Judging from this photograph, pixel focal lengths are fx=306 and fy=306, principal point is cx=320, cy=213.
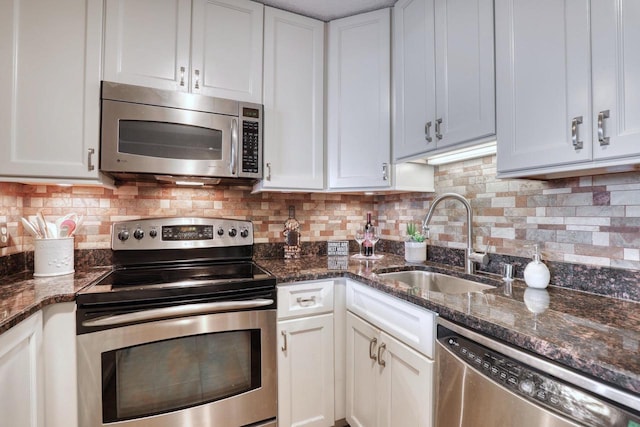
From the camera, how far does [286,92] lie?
6.18 ft

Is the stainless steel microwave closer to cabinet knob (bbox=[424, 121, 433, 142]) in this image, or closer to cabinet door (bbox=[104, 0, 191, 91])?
cabinet door (bbox=[104, 0, 191, 91])

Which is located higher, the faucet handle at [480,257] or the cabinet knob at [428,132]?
the cabinet knob at [428,132]

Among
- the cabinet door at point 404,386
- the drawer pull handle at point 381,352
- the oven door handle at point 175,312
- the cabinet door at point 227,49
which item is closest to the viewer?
the cabinet door at point 404,386

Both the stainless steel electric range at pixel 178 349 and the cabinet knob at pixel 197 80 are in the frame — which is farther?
the cabinet knob at pixel 197 80

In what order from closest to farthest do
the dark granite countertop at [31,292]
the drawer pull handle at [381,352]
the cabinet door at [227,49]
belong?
the dark granite countertop at [31,292] < the drawer pull handle at [381,352] < the cabinet door at [227,49]

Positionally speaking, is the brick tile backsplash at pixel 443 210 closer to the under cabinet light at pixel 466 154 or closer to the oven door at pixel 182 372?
the under cabinet light at pixel 466 154

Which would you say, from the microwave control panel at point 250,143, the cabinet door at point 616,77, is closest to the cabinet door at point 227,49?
the microwave control panel at point 250,143

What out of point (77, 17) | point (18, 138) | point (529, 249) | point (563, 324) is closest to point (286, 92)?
point (77, 17)

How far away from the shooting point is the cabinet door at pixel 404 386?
1.10m

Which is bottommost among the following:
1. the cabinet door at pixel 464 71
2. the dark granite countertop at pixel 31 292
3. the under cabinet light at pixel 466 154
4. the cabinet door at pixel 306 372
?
the cabinet door at pixel 306 372

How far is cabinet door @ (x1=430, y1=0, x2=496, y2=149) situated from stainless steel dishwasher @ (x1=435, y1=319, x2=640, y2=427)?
0.85 metres

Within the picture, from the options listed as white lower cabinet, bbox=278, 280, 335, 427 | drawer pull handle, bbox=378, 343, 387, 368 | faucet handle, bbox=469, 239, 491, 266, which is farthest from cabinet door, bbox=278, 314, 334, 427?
faucet handle, bbox=469, 239, 491, 266

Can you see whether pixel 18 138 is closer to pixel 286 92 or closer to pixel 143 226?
pixel 143 226

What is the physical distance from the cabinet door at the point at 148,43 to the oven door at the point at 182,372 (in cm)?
121
